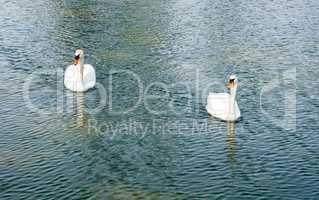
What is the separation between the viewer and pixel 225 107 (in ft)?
112

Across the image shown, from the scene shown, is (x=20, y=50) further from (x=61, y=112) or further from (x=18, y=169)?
(x=18, y=169)

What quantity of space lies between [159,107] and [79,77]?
6.16 m

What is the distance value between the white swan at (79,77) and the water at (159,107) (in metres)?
0.80

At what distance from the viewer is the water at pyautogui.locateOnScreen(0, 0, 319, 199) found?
1077 inches

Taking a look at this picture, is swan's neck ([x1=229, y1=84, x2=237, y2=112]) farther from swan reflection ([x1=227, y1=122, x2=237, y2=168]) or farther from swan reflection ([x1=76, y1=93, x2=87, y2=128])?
swan reflection ([x1=76, y1=93, x2=87, y2=128])

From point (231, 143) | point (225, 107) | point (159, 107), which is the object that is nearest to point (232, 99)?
point (225, 107)

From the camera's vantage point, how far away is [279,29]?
54375 mm

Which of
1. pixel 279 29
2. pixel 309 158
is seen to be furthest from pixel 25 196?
pixel 279 29

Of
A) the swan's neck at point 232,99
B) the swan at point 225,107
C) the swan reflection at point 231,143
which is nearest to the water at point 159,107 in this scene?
the swan reflection at point 231,143

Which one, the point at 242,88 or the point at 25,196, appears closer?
the point at 25,196

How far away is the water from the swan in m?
0.61

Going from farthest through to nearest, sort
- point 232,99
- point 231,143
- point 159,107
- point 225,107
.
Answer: point 159,107
point 232,99
point 225,107
point 231,143

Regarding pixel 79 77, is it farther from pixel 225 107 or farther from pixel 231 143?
pixel 231 143

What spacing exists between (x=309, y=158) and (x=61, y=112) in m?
15.0
